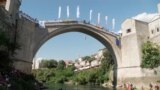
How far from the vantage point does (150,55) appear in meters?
31.4

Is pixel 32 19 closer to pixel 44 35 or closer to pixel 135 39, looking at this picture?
pixel 44 35

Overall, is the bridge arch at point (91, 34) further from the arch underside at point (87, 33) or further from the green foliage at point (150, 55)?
the green foliage at point (150, 55)

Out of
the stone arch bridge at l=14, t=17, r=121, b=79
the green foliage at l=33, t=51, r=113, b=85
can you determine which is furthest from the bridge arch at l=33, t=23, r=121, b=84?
the green foliage at l=33, t=51, r=113, b=85

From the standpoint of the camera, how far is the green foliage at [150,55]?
101 ft

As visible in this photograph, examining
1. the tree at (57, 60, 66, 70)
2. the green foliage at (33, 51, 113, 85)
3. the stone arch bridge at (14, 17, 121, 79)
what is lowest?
the green foliage at (33, 51, 113, 85)

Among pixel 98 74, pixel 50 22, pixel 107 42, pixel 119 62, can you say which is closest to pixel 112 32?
pixel 107 42

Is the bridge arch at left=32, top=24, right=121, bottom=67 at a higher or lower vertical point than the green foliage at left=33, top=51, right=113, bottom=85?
higher

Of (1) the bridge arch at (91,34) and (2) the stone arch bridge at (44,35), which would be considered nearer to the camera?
(2) the stone arch bridge at (44,35)

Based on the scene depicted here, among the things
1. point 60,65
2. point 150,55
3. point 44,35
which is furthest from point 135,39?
point 60,65

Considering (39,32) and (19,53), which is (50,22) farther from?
(19,53)

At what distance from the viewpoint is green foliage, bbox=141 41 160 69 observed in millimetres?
30688

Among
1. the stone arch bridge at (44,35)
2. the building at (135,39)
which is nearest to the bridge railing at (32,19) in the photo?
the stone arch bridge at (44,35)

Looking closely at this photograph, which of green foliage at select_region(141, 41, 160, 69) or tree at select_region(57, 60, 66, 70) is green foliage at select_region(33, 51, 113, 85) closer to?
tree at select_region(57, 60, 66, 70)

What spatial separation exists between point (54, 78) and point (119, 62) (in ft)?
104
